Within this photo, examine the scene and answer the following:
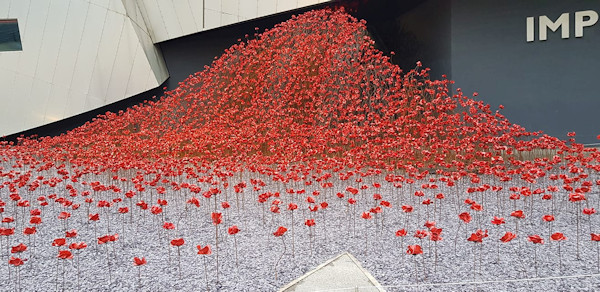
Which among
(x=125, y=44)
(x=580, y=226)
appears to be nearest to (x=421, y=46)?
(x=580, y=226)

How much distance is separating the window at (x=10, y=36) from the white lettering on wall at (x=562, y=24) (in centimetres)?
1352

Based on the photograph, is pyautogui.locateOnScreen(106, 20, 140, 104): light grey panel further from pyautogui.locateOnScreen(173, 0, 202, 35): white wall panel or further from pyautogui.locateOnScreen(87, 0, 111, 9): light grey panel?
pyautogui.locateOnScreen(173, 0, 202, 35): white wall panel

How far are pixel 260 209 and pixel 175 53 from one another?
995 centimetres

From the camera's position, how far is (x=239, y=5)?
11.4 meters

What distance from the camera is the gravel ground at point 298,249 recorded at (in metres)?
2.90

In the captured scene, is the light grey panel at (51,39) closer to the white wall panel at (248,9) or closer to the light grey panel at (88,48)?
the light grey panel at (88,48)

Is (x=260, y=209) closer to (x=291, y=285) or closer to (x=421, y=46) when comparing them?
(x=291, y=285)

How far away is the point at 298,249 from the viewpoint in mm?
3506

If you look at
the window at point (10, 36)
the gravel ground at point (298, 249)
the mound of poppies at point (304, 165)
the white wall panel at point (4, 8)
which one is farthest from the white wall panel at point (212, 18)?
the gravel ground at point (298, 249)

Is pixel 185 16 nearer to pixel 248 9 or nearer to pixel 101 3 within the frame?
pixel 248 9

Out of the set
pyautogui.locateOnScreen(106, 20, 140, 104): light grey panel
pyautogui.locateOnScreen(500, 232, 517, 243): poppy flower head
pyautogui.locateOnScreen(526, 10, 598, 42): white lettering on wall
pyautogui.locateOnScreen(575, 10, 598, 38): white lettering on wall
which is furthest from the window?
pyautogui.locateOnScreen(575, 10, 598, 38): white lettering on wall

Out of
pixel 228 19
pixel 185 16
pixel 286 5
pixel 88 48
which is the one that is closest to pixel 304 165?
pixel 286 5

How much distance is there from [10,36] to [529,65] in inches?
547

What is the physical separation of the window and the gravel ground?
829 cm
